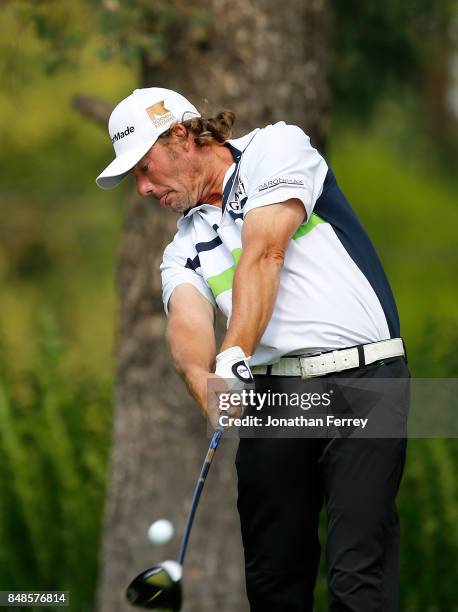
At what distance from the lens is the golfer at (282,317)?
166 inches

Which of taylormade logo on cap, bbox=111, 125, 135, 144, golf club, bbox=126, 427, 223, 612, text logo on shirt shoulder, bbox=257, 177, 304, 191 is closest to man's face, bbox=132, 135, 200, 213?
taylormade logo on cap, bbox=111, 125, 135, 144

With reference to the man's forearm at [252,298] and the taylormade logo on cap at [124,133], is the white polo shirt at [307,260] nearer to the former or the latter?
the man's forearm at [252,298]

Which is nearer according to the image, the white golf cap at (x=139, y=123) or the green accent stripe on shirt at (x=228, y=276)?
the green accent stripe on shirt at (x=228, y=276)

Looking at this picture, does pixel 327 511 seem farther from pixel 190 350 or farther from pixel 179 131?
pixel 179 131

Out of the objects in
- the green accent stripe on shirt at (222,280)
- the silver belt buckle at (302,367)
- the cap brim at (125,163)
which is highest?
the cap brim at (125,163)

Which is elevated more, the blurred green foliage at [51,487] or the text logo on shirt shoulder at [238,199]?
the blurred green foliage at [51,487]

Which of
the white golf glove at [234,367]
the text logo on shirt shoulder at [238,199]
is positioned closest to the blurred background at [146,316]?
the text logo on shirt shoulder at [238,199]

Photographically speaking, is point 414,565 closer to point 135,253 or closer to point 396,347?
point 135,253

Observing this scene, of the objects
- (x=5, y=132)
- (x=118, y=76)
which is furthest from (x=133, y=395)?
(x=5, y=132)

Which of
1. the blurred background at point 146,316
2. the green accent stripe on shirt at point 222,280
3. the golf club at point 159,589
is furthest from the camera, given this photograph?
the blurred background at point 146,316

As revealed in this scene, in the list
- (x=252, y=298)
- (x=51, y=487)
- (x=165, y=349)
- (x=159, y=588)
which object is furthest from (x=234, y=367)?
(x=51, y=487)

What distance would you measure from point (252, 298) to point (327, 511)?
774 millimetres

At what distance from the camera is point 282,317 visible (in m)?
4.36

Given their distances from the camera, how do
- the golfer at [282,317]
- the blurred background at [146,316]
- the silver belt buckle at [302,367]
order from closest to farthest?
1. the golfer at [282,317]
2. the silver belt buckle at [302,367]
3. the blurred background at [146,316]
